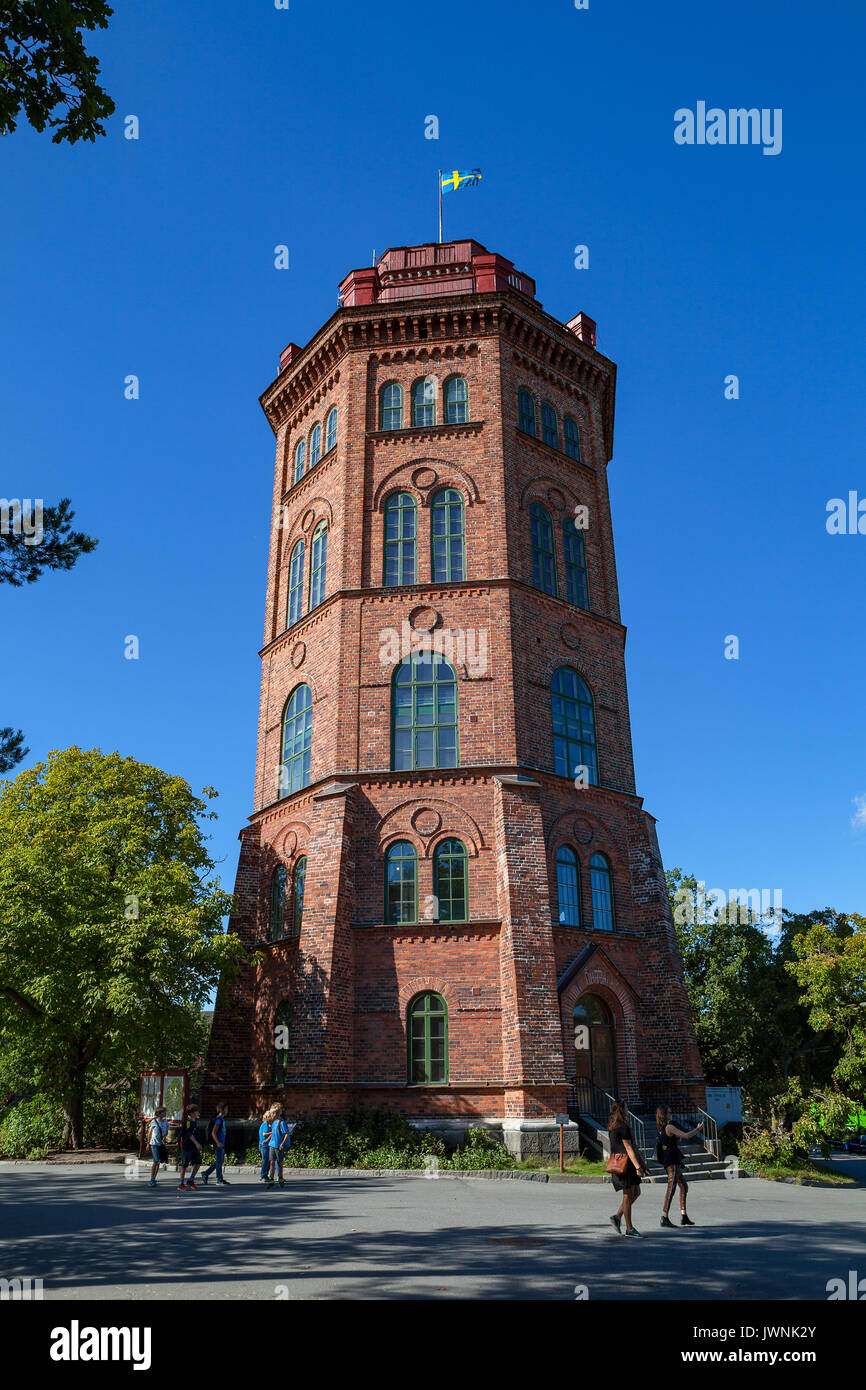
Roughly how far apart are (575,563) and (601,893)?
935cm

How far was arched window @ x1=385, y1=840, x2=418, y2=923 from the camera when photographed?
21578mm

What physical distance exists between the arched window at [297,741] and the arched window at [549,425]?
10.1m

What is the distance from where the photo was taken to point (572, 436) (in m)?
28.5

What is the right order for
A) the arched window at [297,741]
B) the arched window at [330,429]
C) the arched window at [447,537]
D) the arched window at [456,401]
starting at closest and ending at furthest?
the arched window at [447,537] → the arched window at [297,741] → the arched window at [456,401] → the arched window at [330,429]

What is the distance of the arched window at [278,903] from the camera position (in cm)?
2423

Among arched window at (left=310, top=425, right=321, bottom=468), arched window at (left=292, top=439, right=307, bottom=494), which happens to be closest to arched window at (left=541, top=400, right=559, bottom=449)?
arched window at (left=310, top=425, right=321, bottom=468)

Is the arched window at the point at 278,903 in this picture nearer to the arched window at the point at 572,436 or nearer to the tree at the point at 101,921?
the tree at the point at 101,921

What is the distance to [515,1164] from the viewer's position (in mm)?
17969

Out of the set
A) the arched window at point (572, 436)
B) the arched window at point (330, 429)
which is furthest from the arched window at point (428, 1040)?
the arched window at point (572, 436)

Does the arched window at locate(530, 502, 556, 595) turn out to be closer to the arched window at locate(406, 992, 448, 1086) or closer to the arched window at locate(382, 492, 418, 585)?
the arched window at locate(382, 492, 418, 585)

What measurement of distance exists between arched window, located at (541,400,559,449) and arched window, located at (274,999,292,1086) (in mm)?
16970

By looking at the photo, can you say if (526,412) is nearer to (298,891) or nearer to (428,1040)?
(298,891)

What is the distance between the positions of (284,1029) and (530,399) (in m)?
18.3
